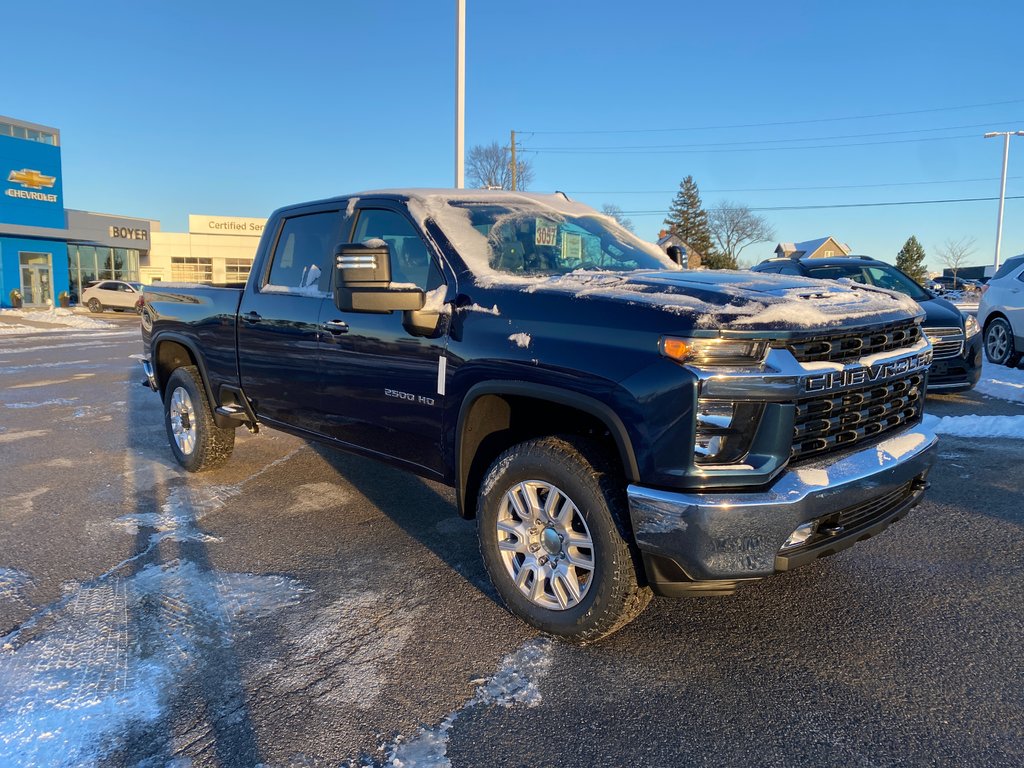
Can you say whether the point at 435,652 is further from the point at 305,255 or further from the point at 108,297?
the point at 108,297

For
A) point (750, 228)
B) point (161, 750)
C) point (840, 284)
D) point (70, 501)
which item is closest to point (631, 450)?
point (840, 284)

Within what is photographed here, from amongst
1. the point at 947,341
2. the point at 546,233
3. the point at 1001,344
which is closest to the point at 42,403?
the point at 546,233

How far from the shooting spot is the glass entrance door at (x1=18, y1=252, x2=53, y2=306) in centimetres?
3406

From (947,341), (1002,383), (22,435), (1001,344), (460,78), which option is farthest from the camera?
(460,78)

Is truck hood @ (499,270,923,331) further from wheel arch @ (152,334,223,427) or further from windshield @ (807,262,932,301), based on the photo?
windshield @ (807,262,932,301)

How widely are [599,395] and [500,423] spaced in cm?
79

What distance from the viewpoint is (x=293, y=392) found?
440 centimetres

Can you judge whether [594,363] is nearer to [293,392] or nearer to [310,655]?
[310,655]

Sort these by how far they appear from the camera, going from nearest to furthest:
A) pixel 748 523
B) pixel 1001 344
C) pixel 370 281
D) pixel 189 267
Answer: pixel 748 523
pixel 370 281
pixel 1001 344
pixel 189 267

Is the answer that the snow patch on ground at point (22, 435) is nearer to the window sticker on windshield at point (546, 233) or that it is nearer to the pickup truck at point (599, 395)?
the pickup truck at point (599, 395)

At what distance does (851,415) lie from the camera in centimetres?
283

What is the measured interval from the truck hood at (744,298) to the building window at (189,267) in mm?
54472

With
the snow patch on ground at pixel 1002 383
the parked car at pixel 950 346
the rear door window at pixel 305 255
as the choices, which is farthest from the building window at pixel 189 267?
the parked car at pixel 950 346

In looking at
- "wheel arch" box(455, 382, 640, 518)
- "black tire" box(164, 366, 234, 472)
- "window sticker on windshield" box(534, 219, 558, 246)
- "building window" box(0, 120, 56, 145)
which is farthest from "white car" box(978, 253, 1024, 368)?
"building window" box(0, 120, 56, 145)
